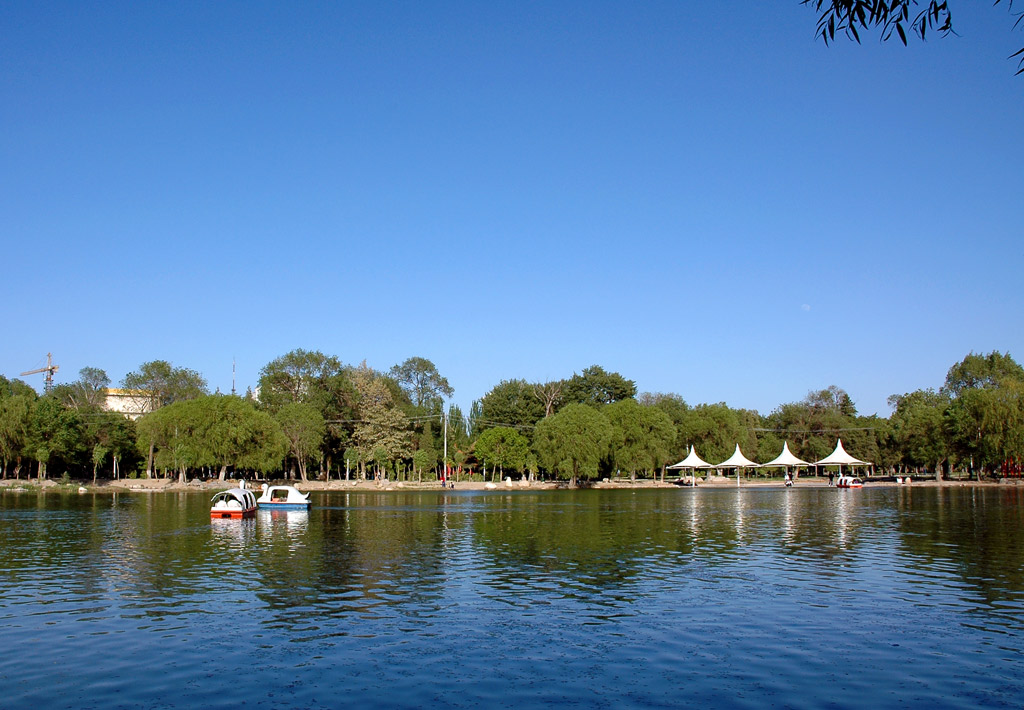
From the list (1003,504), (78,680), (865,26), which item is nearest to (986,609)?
(865,26)

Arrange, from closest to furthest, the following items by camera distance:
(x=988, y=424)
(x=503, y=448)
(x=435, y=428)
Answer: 1. (x=988, y=424)
2. (x=503, y=448)
3. (x=435, y=428)

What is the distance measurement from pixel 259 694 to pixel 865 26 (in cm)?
1250

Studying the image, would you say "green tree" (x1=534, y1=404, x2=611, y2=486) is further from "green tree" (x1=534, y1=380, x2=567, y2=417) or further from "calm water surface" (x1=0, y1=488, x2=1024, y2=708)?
"calm water surface" (x1=0, y1=488, x2=1024, y2=708)

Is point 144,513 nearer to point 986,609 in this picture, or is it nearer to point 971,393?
point 986,609

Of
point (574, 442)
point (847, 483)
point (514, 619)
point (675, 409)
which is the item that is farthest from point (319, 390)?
point (514, 619)

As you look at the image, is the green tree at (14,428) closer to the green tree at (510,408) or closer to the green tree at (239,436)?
the green tree at (239,436)


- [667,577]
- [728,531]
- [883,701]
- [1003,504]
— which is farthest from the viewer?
[1003,504]

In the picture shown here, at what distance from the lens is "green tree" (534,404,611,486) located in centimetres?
10144

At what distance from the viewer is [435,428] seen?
126m

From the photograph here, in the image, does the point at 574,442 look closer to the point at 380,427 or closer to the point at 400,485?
the point at 400,485

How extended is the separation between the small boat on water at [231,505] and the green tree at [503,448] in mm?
63412

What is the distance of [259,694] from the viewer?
41.6ft

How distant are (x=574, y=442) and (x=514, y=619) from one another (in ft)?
276

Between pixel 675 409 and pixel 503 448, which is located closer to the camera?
pixel 503 448
